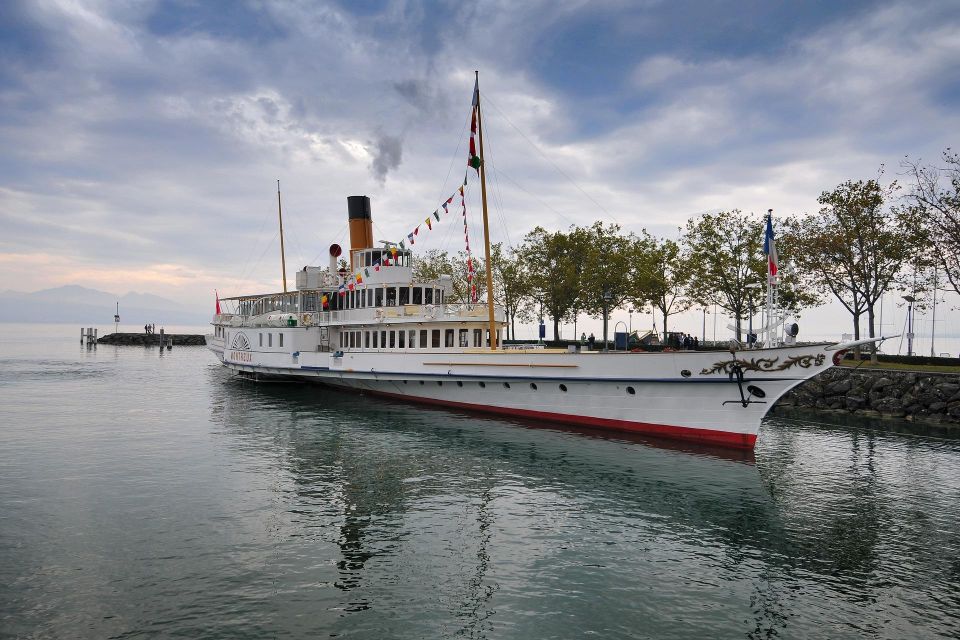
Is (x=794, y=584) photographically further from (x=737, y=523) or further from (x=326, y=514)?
(x=326, y=514)

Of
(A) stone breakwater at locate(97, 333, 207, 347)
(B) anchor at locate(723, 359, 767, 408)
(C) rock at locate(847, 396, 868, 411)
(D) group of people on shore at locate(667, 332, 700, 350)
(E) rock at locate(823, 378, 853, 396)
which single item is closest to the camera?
(B) anchor at locate(723, 359, 767, 408)

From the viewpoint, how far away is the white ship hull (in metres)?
19.7

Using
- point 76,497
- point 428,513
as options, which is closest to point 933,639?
point 428,513

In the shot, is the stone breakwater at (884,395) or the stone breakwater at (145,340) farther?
the stone breakwater at (145,340)

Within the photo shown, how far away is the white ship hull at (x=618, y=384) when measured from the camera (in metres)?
19.7

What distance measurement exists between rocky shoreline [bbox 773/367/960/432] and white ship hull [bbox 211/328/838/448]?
12940 mm

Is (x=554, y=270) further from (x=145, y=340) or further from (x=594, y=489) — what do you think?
(x=145, y=340)

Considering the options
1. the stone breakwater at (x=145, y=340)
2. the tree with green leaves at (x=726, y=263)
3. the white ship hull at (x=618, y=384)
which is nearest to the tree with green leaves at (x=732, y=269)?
the tree with green leaves at (x=726, y=263)

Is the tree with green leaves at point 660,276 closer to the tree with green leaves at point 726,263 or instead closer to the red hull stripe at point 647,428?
the tree with green leaves at point 726,263

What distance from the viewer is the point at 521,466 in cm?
1811

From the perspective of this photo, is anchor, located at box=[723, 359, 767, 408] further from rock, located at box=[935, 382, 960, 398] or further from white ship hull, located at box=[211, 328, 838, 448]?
rock, located at box=[935, 382, 960, 398]

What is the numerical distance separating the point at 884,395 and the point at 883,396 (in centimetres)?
7

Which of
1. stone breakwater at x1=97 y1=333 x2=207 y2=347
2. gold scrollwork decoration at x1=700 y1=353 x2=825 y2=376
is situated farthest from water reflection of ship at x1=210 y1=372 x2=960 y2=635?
stone breakwater at x1=97 y1=333 x2=207 y2=347

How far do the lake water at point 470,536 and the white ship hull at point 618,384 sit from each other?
1.26 meters
